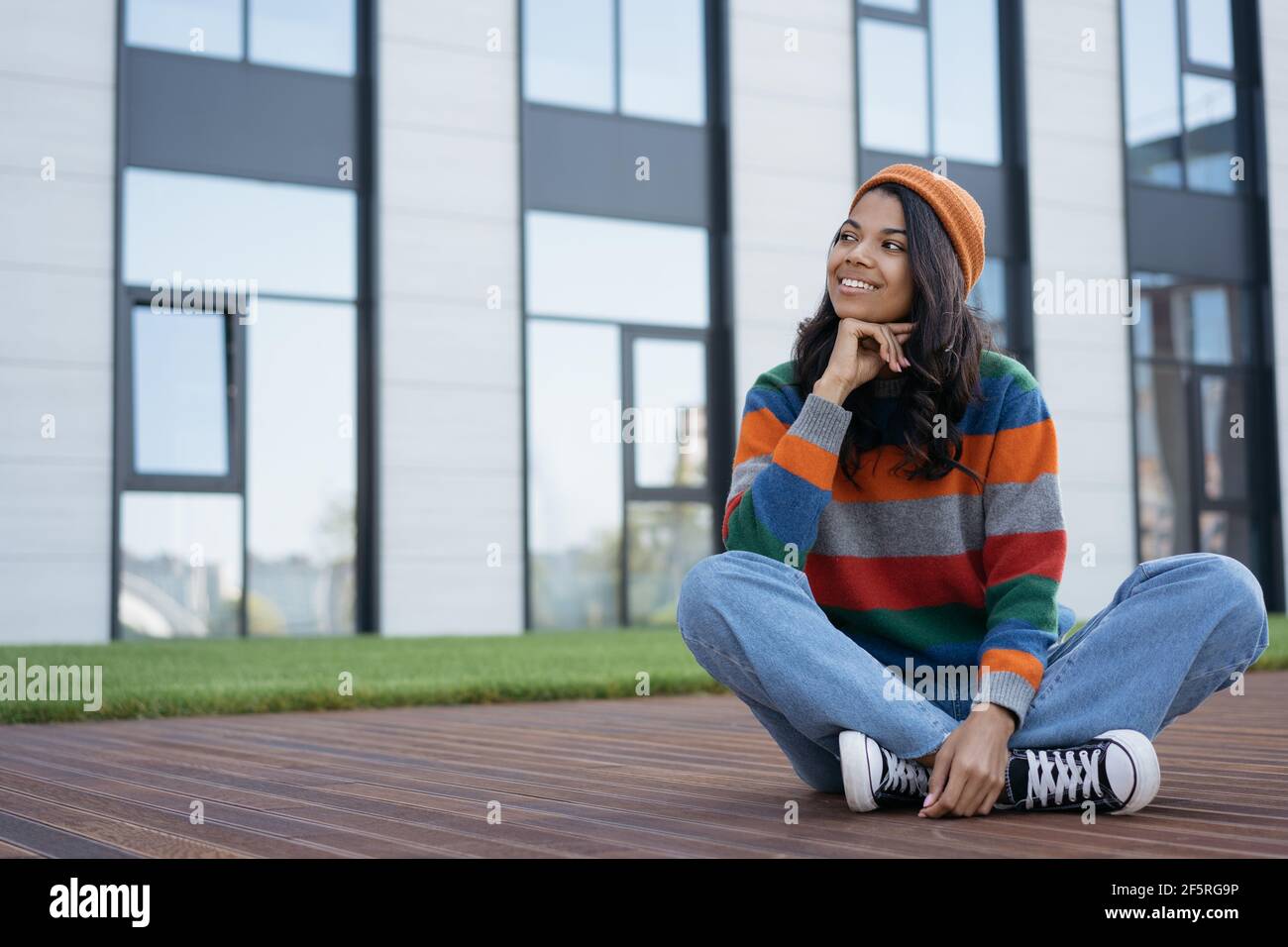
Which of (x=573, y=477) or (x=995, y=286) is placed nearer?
(x=573, y=477)

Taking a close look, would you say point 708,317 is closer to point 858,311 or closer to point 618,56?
point 618,56

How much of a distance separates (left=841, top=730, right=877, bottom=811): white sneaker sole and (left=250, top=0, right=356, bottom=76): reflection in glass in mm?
8655

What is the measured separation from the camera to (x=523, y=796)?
2.59 m

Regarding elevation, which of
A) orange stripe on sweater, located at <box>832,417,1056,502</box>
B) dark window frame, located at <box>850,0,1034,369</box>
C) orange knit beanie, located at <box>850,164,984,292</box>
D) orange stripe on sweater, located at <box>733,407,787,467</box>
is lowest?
orange stripe on sweater, located at <box>832,417,1056,502</box>

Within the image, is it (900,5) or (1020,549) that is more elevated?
(900,5)

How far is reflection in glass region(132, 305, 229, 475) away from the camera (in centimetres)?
922

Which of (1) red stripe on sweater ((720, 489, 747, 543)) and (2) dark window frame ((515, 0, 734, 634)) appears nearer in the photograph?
(1) red stripe on sweater ((720, 489, 747, 543))

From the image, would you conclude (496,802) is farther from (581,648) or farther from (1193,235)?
(1193,235)

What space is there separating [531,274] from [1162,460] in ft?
19.9

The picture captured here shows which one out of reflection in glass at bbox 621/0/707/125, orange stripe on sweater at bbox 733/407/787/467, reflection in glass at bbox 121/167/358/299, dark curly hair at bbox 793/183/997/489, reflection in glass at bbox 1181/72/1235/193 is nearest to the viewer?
dark curly hair at bbox 793/183/997/489

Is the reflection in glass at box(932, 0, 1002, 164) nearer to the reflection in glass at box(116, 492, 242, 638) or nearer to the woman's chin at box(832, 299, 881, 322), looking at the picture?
the reflection in glass at box(116, 492, 242, 638)

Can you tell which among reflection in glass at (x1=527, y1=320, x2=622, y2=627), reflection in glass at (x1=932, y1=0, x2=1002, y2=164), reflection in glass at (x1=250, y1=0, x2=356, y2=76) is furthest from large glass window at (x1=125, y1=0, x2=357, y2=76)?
reflection in glass at (x1=932, y1=0, x2=1002, y2=164)

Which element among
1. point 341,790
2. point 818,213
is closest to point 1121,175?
point 818,213

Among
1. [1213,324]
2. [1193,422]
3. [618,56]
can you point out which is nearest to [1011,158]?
[1213,324]
